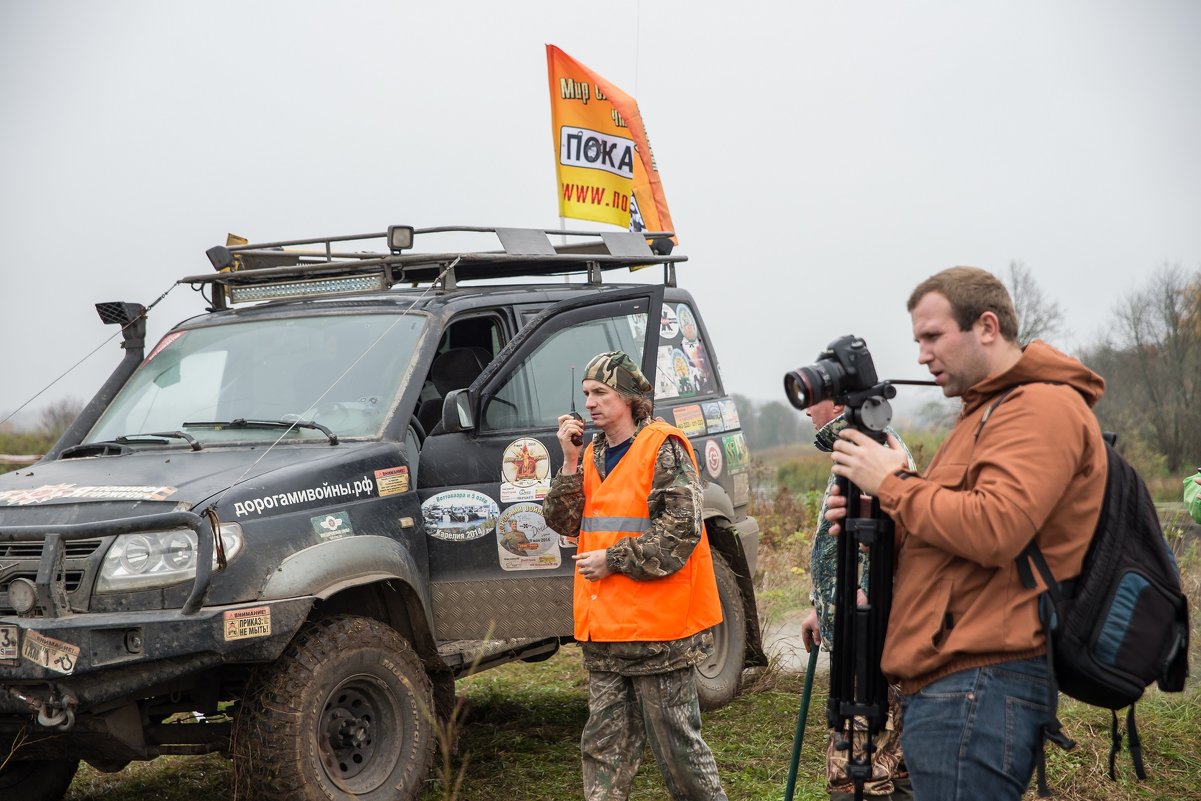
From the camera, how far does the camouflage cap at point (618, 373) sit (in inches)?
177

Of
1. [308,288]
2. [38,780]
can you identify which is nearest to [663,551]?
[308,288]

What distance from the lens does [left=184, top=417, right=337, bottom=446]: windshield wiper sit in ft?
17.2

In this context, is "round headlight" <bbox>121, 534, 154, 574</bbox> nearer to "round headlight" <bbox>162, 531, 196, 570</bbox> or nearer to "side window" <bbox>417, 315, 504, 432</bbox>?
"round headlight" <bbox>162, 531, 196, 570</bbox>

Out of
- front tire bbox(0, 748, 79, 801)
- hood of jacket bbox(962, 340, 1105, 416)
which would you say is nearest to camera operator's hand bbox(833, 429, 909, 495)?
hood of jacket bbox(962, 340, 1105, 416)

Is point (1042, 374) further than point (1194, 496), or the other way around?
point (1194, 496)

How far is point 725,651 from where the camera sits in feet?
22.7

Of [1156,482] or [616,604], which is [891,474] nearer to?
[616,604]

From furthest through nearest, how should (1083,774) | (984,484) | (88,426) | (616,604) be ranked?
(88,426)
(1083,774)
(616,604)
(984,484)

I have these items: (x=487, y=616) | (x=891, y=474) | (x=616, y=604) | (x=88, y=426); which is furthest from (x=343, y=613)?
(x=891, y=474)

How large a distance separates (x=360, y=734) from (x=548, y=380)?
1.89 m

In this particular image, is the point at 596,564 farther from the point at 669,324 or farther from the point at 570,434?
the point at 669,324

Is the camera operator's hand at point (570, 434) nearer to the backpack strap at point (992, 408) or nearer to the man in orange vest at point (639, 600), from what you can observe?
the man in orange vest at point (639, 600)

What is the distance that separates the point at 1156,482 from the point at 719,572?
A: 21561 millimetres

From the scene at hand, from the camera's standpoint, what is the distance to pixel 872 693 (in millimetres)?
3006
